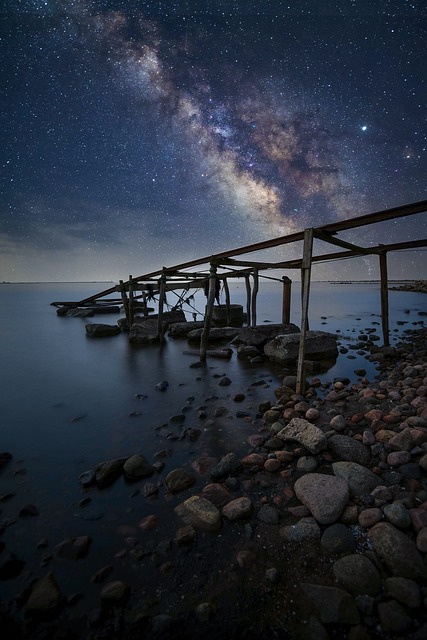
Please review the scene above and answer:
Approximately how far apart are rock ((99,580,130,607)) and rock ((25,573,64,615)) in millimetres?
365

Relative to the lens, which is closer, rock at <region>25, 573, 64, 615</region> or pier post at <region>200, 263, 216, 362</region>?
rock at <region>25, 573, 64, 615</region>

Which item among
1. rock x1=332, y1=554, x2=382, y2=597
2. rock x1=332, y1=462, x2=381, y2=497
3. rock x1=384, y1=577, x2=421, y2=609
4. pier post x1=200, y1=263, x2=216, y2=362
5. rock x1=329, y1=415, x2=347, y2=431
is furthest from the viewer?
pier post x1=200, y1=263, x2=216, y2=362

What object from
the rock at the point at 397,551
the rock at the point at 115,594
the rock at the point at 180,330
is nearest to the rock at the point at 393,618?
the rock at the point at 397,551

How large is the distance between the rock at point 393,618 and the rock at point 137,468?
9.57ft

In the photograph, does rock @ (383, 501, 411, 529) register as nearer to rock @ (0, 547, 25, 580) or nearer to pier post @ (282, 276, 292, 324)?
rock @ (0, 547, 25, 580)

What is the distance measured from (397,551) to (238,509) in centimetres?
147

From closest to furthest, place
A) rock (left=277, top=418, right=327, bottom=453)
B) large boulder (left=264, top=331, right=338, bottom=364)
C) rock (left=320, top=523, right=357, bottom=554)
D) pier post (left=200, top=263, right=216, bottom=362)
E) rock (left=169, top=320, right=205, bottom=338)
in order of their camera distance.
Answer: rock (left=320, top=523, right=357, bottom=554) → rock (left=277, top=418, right=327, bottom=453) → pier post (left=200, top=263, right=216, bottom=362) → large boulder (left=264, top=331, right=338, bottom=364) → rock (left=169, top=320, right=205, bottom=338)

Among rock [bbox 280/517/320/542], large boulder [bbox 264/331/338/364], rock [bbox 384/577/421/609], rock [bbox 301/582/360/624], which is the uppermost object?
large boulder [bbox 264/331/338/364]

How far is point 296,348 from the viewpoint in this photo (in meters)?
9.51

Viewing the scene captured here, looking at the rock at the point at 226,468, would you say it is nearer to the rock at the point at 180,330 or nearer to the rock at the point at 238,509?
the rock at the point at 238,509

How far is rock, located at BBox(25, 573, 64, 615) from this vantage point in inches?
83.7

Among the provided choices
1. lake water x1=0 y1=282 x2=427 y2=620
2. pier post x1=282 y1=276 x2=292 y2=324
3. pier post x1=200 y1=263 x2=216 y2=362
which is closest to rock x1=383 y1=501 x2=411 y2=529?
lake water x1=0 y1=282 x2=427 y2=620

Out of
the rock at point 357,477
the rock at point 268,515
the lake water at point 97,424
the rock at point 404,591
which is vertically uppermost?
the rock at point 357,477

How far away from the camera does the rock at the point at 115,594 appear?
2.15 metres
